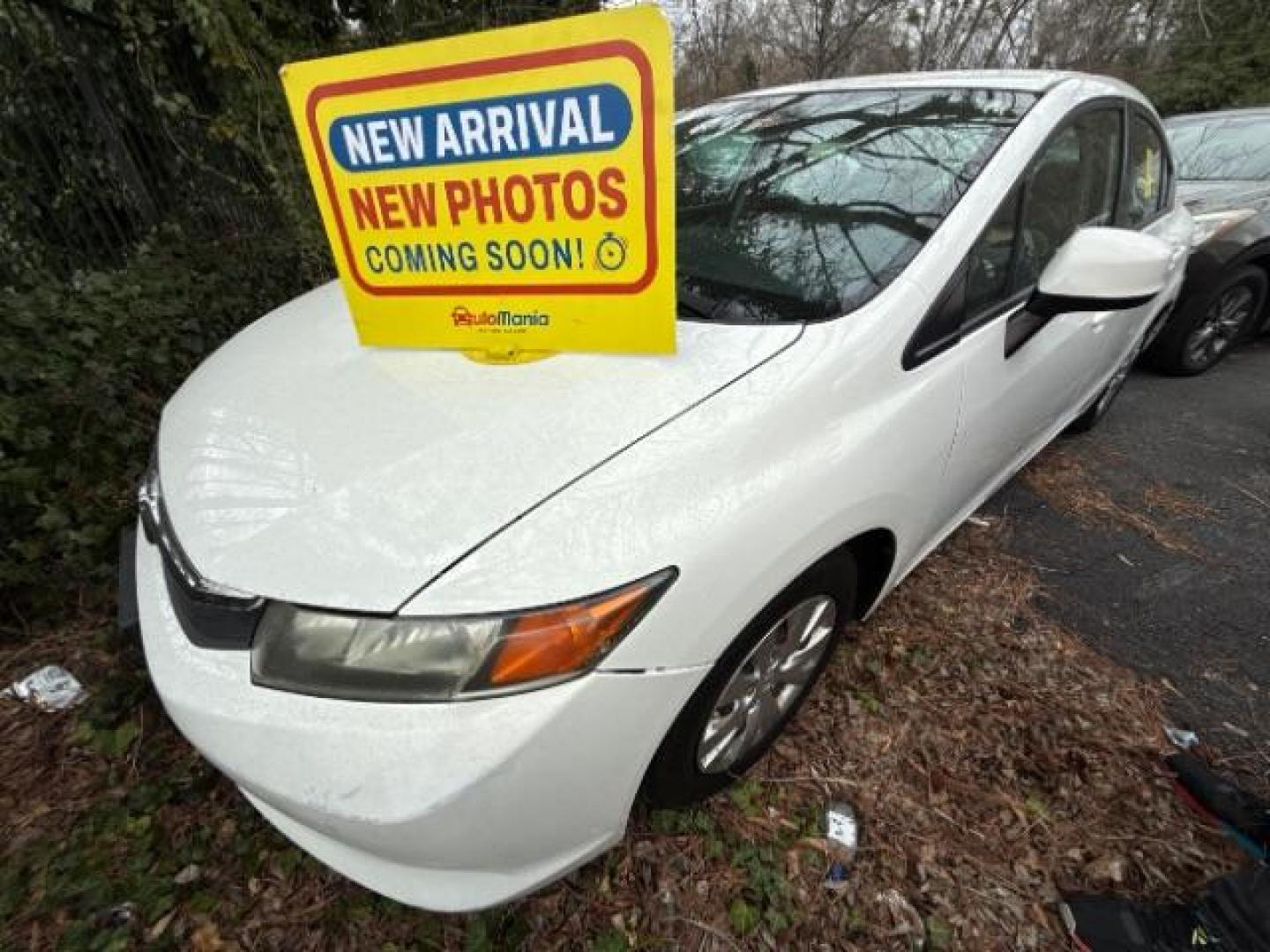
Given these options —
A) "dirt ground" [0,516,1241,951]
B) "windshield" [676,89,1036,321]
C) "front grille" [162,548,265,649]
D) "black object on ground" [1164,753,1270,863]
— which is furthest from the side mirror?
"front grille" [162,548,265,649]

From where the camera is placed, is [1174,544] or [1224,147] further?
[1224,147]

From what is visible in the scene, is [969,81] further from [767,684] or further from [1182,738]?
[1182,738]

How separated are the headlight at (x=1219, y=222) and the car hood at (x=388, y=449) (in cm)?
368

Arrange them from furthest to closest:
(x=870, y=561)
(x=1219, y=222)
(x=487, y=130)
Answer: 1. (x=1219, y=222)
2. (x=870, y=561)
3. (x=487, y=130)

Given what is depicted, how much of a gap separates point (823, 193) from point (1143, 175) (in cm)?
174

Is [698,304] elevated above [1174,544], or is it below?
above

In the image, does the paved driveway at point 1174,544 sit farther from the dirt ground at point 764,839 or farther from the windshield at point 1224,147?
the windshield at point 1224,147

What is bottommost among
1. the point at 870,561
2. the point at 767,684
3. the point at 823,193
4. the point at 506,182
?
the point at 767,684

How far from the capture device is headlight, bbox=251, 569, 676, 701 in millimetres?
965

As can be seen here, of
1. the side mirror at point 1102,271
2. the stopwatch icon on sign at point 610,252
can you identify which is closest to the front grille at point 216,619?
the stopwatch icon on sign at point 610,252

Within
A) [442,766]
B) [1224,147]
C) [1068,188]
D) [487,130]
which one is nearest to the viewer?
[442,766]

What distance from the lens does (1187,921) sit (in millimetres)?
1292

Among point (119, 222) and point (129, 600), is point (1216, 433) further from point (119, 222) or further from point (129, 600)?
point (119, 222)

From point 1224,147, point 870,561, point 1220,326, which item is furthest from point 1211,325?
point 870,561
